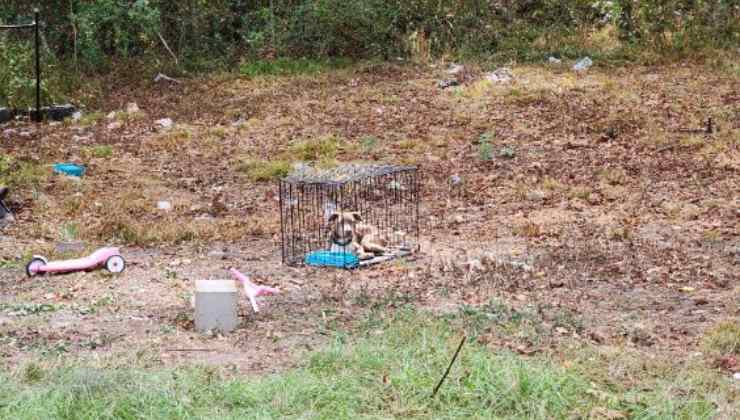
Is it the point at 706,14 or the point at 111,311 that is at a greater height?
the point at 706,14

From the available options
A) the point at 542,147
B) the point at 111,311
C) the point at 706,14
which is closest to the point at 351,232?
the point at 111,311

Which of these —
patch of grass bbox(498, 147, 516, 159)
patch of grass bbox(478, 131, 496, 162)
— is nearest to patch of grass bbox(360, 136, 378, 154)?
patch of grass bbox(478, 131, 496, 162)

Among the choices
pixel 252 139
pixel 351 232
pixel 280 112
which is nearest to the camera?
pixel 351 232

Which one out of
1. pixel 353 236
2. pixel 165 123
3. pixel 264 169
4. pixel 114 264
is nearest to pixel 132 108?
pixel 165 123

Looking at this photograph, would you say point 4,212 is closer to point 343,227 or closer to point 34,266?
point 34,266

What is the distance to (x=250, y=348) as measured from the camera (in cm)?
494

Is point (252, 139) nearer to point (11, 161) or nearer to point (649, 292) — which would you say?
point (11, 161)

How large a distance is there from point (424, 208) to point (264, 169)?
1656mm

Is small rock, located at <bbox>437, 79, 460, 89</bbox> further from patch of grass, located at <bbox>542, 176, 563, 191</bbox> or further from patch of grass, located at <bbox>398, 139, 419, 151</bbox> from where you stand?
patch of grass, located at <bbox>542, 176, 563, 191</bbox>

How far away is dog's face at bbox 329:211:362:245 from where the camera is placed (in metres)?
6.57

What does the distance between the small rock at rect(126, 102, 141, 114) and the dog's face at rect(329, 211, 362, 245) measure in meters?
5.18

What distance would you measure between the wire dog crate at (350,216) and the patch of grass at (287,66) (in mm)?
4195

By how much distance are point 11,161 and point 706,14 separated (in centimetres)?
781

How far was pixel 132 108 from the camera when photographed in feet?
37.3
